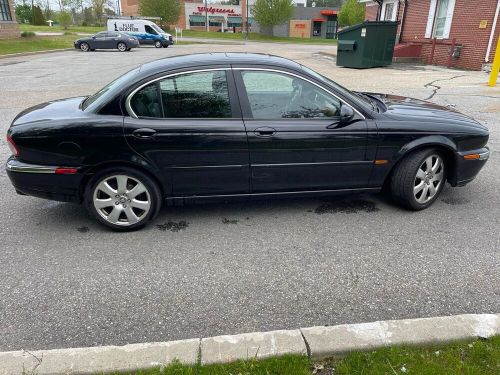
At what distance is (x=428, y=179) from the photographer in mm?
3871

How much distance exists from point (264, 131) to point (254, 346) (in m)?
1.92

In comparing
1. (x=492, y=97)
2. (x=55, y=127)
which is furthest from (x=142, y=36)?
(x=55, y=127)

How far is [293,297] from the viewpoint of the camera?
2.71 metres

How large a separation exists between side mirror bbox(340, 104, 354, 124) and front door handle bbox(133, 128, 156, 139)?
1751 millimetres

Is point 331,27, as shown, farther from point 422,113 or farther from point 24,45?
point 422,113

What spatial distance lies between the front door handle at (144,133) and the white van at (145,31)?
3476 cm

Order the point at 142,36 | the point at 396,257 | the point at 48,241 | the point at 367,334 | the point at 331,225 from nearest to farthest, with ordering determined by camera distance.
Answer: the point at 367,334, the point at 396,257, the point at 48,241, the point at 331,225, the point at 142,36

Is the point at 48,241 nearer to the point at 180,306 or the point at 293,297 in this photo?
the point at 180,306

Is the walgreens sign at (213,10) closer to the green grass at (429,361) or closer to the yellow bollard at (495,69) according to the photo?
the yellow bollard at (495,69)

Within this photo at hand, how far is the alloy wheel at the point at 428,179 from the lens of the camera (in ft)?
12.6

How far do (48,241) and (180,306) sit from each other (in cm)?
161

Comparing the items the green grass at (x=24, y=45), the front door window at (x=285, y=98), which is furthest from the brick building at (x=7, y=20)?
the front door window at (x=285, y=98)

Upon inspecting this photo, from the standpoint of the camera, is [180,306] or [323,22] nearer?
[180,306]

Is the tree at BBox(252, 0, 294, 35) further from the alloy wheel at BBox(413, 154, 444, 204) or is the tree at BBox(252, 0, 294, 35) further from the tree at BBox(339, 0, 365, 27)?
the alloy wheel at BBox(413, 154, 444, 204)
